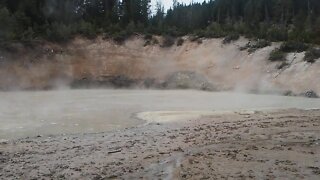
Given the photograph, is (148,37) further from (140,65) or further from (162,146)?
(162,146)

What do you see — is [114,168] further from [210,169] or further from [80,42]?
[80,42]

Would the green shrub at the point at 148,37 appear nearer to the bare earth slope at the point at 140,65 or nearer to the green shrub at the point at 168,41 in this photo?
the bare earth slope at the point at 140,65

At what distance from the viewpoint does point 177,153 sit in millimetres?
11180

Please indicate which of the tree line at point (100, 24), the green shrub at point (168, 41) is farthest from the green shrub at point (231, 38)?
the green shrub at point (168, 41)

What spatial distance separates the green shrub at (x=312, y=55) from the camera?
35219mm

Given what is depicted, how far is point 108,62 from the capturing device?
47.4 meters

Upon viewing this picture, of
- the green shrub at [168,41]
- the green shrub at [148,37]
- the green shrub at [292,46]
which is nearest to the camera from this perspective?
the green shrub at [292,46]

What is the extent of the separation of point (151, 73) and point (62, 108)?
72.8 feet

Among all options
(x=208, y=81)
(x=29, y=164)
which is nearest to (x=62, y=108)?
(x=29, y=164)

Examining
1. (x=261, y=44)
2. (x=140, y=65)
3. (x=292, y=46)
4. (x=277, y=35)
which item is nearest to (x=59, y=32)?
(x=140, y=65)

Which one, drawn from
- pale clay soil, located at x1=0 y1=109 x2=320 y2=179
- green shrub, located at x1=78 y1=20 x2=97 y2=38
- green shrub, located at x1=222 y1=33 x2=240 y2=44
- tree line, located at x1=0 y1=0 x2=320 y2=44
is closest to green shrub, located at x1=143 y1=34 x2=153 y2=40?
tree line, located at x1=0 y1=0 x2=320 y2=44

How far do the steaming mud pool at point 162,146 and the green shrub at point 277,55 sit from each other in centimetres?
1962

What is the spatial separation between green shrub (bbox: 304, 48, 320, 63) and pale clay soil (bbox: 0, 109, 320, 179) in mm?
20176

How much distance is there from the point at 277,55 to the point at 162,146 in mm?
28599
